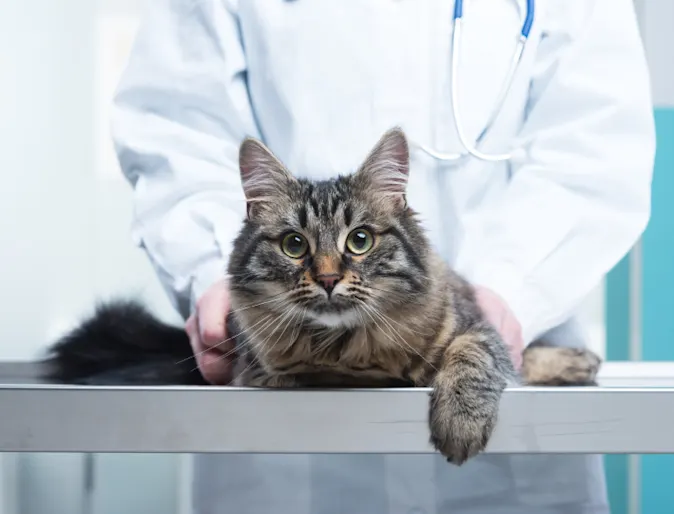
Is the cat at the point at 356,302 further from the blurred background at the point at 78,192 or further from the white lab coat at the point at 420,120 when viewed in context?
the blurred background at the point at 78,192

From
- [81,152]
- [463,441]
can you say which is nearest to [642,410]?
[463,441]

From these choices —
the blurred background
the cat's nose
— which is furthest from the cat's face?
the blurred background

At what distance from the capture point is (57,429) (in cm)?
62

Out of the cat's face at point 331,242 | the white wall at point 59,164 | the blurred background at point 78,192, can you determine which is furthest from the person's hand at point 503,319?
the white wall at point 59,164

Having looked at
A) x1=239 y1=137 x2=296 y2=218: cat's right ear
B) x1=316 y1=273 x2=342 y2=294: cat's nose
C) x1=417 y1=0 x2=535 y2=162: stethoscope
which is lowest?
x1=316 y1=273 x2=342 y2=294: cat's nose

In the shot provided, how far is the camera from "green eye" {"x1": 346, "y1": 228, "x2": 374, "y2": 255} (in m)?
0.70

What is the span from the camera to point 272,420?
2.03 ft

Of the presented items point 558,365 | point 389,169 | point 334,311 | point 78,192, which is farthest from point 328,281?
point 78,192

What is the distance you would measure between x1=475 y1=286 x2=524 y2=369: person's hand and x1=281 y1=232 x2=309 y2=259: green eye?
30cm

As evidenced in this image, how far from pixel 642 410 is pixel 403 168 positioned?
11.9 inches

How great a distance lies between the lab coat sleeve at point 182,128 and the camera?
3.49 feet

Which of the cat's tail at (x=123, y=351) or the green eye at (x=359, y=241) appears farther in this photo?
the cat's tail at (x=123, y=351)

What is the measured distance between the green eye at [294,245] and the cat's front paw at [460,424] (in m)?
0.18

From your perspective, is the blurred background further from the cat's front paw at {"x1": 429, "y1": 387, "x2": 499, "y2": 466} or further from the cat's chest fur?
the cat's front paw at {"x1": 429, "y1": 387, "x2": 499, "y2": 466}
